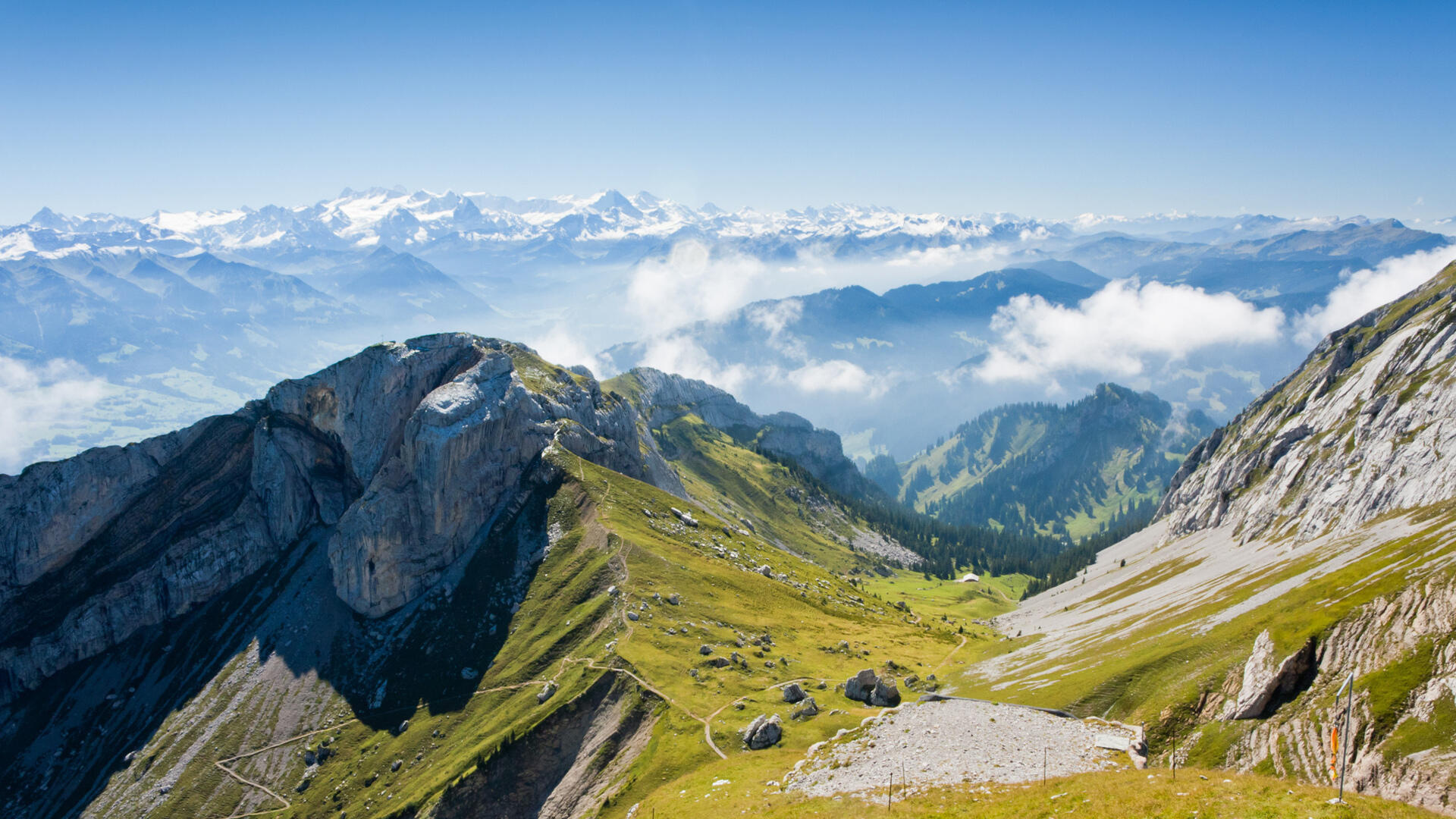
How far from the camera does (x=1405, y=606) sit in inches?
1955

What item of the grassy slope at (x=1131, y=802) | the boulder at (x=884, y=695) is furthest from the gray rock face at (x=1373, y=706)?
the boulder at (x=884, y=695)

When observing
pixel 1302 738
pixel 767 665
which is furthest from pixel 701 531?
pixel 1302 738

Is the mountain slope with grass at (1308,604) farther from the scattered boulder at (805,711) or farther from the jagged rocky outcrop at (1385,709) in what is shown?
the scattered boulder at (805,711)

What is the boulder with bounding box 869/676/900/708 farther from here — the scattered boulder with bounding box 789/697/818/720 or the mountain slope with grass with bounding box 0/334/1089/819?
the scattered boulder with bounding box 789/697/818/720

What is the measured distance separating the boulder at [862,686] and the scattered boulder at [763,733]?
11510mm

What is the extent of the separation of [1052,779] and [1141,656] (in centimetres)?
3166

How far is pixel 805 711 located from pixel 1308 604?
2086 inches

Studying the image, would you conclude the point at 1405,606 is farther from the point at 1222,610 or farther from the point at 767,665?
the point at 767,665

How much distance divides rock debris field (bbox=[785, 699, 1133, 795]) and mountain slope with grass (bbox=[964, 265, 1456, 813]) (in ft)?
16.6

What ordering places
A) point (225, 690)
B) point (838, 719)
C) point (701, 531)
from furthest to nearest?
point (701, 531) → point (225, 690) → point (838, 719)

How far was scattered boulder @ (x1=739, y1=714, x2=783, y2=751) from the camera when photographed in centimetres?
7950

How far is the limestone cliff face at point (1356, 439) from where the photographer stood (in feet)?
365

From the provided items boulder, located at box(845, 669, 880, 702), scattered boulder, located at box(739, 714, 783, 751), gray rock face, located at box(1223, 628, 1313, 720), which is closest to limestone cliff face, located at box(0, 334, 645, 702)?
scattered boulder, located at box(739, 714, 783, 751)

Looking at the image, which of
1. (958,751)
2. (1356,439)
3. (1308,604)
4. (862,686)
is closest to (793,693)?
(862,686)
